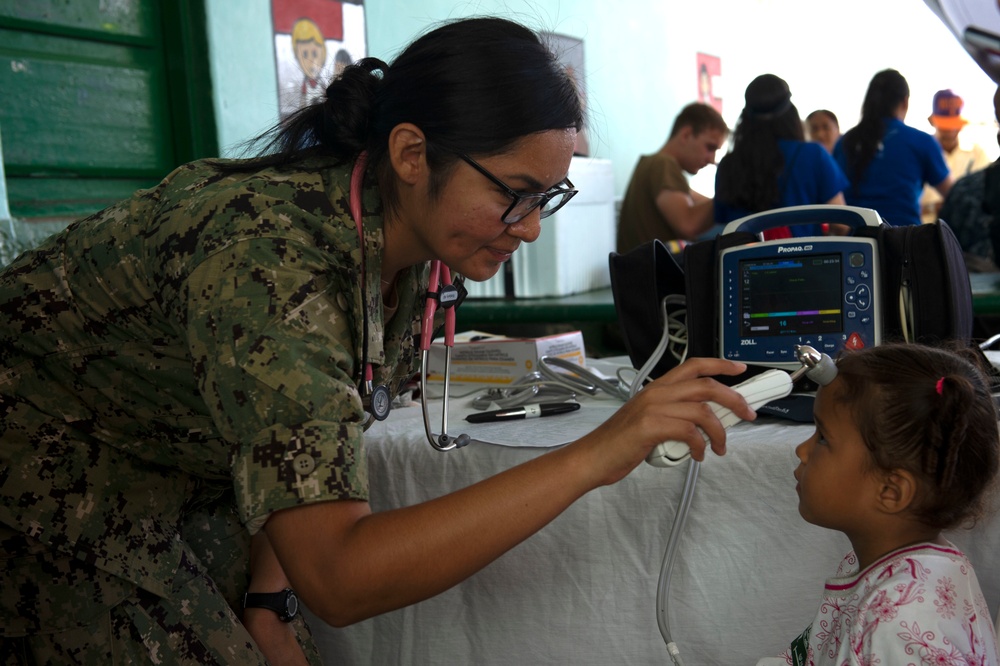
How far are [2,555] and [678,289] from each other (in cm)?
96

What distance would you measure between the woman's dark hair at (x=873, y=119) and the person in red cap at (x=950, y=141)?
138 centimetres

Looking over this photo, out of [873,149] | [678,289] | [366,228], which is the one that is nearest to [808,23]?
[873,149]

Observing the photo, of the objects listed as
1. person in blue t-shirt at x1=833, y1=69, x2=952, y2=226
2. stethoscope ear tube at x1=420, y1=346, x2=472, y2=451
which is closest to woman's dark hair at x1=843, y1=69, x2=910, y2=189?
person in blue t-shirt at x1=833, y1=69, x2=952, y2=226

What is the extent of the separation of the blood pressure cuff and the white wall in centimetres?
229

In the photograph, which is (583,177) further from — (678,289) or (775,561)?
(775,561)

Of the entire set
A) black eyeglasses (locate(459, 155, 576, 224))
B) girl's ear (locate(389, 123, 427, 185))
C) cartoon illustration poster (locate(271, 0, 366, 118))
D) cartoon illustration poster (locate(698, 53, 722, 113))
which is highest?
cartoon illustration poster (locate(698, 53, 722, 113))

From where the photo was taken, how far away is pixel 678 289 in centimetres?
145

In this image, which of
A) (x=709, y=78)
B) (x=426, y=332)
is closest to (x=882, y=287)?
(x=426, y=332)

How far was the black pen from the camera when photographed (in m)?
1.38

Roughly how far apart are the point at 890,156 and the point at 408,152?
3010 mm

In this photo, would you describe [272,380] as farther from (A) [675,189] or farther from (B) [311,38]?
(A) [675,189]

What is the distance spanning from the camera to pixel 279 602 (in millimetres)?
1200

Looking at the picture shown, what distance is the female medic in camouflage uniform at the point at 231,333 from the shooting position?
2.76 feet

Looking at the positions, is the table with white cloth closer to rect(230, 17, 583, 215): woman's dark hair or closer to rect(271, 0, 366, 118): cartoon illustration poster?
rect(230, 17, 583, 215): woman's dark hair
